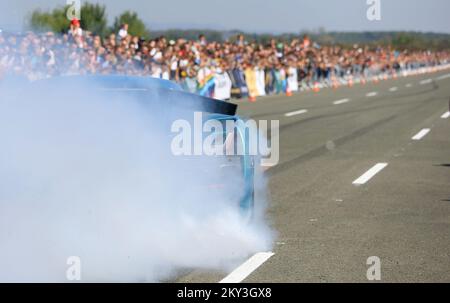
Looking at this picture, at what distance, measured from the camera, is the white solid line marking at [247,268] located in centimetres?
648

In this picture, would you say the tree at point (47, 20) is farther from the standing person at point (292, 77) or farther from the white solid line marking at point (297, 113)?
the standing person at point (292, 77)

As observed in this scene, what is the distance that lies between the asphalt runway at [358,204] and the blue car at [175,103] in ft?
2.23

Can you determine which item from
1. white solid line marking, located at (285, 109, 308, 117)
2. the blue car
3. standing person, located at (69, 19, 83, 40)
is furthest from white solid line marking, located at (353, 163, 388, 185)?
white solid line marking, located at (285, 109, 308, 117)

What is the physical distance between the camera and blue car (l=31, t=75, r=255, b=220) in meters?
7.12

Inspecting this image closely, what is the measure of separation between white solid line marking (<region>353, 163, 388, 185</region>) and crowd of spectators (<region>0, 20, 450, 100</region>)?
3.63 metres

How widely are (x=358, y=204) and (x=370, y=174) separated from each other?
2.66m

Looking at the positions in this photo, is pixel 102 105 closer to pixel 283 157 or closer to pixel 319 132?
pixel 283 157

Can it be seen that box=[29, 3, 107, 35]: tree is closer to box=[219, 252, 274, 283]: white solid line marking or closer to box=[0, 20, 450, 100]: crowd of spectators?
box=[0, 20, 450, 100]: crowd of spectators

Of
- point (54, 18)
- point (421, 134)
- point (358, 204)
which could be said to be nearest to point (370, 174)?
point (358, 204)

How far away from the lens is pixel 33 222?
632cm

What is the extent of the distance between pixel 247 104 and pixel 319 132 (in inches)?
446

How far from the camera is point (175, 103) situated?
7320 millimetres

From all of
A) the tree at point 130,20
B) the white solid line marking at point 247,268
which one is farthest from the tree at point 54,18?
the white solid line marking at point 247,268
